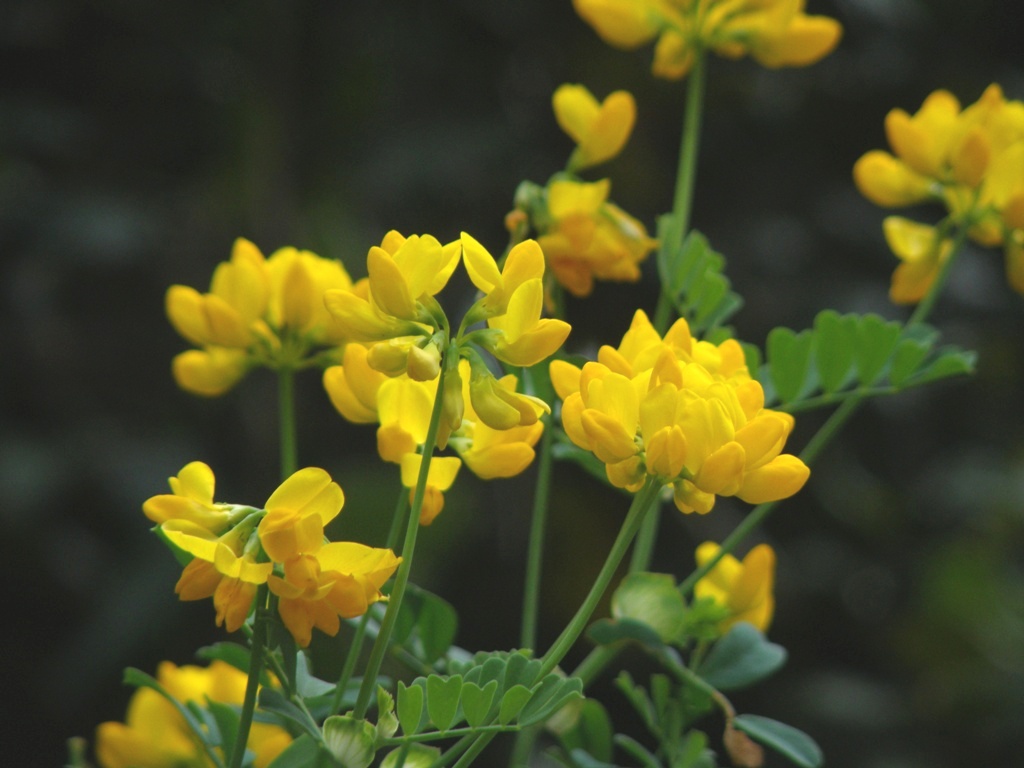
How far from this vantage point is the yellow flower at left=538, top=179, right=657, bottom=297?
22.6 inches

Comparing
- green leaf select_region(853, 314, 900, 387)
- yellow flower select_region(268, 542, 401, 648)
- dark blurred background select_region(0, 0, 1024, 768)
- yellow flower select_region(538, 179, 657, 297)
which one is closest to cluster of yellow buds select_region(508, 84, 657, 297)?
yellow flower select_region(538, 179, 657, 297)

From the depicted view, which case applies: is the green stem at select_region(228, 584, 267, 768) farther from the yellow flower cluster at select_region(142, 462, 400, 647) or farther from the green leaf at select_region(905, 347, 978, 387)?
the green leaf at select_region(905, 347, 978, 387)

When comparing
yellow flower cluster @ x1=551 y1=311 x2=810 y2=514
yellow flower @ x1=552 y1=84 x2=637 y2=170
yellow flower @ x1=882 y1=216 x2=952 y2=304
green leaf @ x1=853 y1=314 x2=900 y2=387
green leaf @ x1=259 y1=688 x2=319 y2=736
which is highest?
yellow flower @ x1=552 y1=84 x2=637 y2=170

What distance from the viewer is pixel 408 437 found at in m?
0.47

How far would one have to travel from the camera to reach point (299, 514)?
401 millimetres

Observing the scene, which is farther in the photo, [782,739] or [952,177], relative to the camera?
[952,177]

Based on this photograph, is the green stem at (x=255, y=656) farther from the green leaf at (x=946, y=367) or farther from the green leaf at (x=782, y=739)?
the green leaf at (x=946, y=367)

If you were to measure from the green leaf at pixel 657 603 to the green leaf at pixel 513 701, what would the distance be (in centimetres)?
13

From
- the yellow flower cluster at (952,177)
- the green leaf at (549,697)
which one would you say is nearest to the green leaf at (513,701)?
the green leaf at (549,697)

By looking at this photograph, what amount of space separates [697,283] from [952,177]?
0.18 m

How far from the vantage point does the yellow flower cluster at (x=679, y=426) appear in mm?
407

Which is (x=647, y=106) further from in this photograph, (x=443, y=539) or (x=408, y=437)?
(x=408, y=437)

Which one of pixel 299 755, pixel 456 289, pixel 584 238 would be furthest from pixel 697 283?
pixel 456 289

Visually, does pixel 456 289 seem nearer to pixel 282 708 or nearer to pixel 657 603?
pixel 657 603
